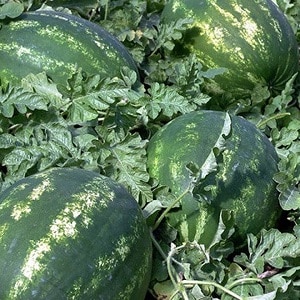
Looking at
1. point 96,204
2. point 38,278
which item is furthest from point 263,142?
point 38,278

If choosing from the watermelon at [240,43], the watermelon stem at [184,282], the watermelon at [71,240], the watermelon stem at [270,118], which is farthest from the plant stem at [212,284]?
the watermelon at [240,43]

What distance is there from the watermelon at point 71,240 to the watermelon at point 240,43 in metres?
0.92

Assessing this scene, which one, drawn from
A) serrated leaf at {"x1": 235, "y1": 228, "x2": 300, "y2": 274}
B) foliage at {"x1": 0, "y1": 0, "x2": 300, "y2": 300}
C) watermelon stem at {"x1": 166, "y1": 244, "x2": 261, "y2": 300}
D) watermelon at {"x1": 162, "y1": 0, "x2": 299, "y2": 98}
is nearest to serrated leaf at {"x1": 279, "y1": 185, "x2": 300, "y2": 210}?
foliage at {"x1": 0, "y1": 0, "x2": 300, "y2": 300}

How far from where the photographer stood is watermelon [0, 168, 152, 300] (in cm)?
161

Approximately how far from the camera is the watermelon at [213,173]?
1968mm

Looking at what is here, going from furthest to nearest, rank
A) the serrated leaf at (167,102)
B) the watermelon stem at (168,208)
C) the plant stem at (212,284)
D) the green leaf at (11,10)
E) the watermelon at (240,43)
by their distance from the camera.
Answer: the watermelon at (240,43) → the green leaf at (11,10) → the serrated leaf at (167,102) → the watermelon stem at (168,208) → the plant stem at (212,284)

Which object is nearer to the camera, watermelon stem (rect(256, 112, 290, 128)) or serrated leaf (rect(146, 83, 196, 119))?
serrated leaf (rect(146, 83, 196, 119))

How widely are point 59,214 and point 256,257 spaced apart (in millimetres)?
569

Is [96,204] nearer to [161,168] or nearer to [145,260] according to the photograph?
[145,260]

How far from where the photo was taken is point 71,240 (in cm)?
165

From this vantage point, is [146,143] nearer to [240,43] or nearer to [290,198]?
[290,198]

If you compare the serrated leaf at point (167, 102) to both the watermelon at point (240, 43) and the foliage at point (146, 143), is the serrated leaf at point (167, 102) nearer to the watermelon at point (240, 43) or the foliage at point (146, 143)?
the foliage at point (146, 143)

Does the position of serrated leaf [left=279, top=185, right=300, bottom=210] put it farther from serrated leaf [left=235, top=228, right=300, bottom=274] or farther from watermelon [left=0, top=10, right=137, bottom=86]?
watermelon [left=0, top=10, right=137, bottom=86]

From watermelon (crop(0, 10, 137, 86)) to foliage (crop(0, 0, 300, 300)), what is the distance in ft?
0.21
